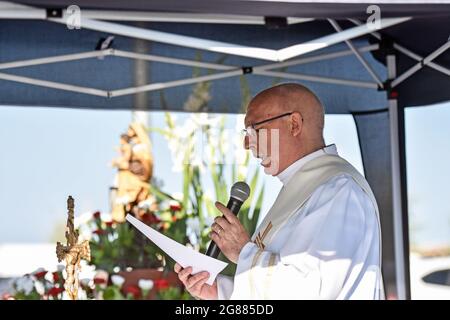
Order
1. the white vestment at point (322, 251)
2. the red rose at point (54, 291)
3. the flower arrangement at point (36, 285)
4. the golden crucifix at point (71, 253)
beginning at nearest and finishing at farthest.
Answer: the white vestment at point (322, 251), the golden crucifix at point (71, 253), the red rose at point (54, 291), the flower arrangement at point (36, 285)

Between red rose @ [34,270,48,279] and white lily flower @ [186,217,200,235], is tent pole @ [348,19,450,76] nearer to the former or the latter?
white lily flower @ [186,217,200,235]

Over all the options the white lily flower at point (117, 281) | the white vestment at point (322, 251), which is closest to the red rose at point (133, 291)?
the white lily flower at point (117, 281)

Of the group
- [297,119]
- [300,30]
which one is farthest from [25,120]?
[297,119]

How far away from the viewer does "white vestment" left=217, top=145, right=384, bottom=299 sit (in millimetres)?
3242

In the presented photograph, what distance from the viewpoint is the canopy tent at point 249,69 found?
515 cm

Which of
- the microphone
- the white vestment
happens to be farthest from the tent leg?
the microphone

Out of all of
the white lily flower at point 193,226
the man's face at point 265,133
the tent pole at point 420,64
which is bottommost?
the white lily flower at point 193,226

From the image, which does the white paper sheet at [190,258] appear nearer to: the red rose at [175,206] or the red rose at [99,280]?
the red rose at [99,280]

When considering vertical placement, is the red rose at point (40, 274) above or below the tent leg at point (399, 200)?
below

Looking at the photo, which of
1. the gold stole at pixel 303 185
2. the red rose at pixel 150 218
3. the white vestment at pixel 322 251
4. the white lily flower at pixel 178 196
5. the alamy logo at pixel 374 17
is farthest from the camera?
the white lily flower at pixel 178 196

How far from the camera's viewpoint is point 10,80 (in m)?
5.21

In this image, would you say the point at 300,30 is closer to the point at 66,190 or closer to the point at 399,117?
the point at 399,117

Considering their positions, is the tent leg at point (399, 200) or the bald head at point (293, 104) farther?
the tent leg at point (399, 200)

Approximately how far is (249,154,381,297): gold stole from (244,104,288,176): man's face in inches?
4.3
